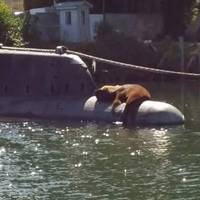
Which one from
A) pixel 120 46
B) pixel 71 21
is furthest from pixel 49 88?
pixel 71 21

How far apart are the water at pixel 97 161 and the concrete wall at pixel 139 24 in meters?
45.4

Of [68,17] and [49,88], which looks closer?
[49,88]

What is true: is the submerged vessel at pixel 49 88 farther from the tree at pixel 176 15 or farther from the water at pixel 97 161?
the tree at pixel 176 15

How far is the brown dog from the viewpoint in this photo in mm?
42781

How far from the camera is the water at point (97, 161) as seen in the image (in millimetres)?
27750

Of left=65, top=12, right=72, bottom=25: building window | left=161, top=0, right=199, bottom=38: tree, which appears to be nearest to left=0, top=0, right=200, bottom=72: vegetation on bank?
left=65, top=12, right=72, bottom=25: building window

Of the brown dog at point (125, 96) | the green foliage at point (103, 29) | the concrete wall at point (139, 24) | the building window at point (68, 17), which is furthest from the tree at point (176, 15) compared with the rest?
the brown dog at point (125, 96)

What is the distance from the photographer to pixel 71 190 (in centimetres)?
2792

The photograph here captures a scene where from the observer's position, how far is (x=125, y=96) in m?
43.5

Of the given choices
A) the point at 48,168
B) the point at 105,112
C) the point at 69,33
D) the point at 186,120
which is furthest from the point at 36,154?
the point at 69,33

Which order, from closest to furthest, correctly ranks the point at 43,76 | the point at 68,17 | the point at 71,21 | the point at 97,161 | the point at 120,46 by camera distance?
the point at 97,161
the point at 43,76
the point at 120,46
the point at 71,21
the point at 68,17

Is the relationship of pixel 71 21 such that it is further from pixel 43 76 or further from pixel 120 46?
pixel 43 76

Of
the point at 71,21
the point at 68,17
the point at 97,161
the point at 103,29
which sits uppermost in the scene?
the point at 68,17

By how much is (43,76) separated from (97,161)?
52.0ft
